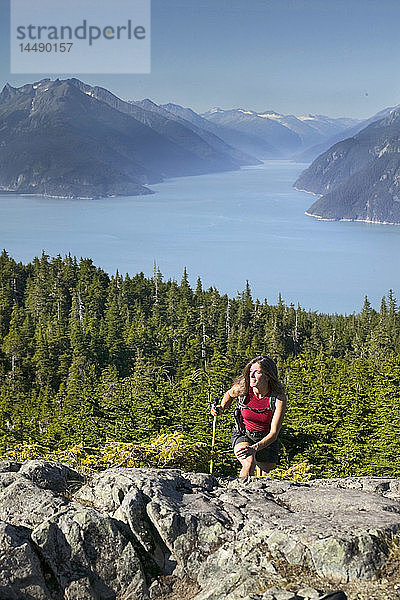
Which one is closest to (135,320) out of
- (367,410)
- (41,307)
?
(41,307)

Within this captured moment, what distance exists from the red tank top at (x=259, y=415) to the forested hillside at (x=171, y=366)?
87.3 inches

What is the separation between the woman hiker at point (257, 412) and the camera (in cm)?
956

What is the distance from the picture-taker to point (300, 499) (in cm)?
808

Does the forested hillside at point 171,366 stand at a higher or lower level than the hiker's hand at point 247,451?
lower

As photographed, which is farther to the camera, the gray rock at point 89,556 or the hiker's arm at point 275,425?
the hiker's arm at point 275,425

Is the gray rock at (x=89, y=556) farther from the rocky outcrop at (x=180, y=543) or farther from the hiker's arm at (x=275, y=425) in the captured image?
the hiker's arm at (x=275, y=425)

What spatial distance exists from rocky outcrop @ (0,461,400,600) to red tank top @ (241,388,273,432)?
1.85 meters

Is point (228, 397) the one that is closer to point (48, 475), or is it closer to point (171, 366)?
point (48, 475)

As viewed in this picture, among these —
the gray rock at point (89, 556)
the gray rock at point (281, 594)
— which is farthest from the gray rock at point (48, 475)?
the gray rock at point (281, 594)

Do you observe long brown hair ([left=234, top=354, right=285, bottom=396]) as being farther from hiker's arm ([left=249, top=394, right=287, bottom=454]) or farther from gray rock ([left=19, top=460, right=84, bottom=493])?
gray rock ([left=19, top=460, right=84, bottom=493])

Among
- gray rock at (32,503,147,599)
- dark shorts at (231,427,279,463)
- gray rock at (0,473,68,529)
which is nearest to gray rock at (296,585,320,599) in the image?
gray rock at (32,503,147,599)

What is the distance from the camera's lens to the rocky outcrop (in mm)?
6539

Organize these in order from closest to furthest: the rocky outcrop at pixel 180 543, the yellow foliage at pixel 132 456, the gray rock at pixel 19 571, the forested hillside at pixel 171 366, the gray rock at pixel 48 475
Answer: the gray rock at pixel 19 571 → the rocky outcrop at pixel 180 543 → the gray rock at pixel 48 475 → the yellow foliage at pixel 132 456 → the forested hillside at pixel 171 366

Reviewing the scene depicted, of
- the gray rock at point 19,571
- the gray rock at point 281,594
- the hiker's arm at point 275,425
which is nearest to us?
the gray rock at point 281,594
